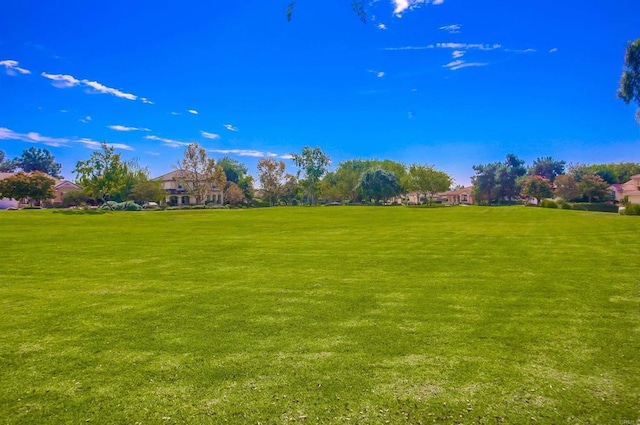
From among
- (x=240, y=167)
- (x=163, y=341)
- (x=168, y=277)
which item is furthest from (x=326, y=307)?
(x=240, y=167)

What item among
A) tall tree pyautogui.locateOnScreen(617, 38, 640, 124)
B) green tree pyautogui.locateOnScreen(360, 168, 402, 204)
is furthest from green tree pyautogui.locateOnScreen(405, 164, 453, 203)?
tall tree pyautogui.locateOnScreen(617, 38, 640, 124)

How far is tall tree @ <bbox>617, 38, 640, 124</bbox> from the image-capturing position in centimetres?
3297

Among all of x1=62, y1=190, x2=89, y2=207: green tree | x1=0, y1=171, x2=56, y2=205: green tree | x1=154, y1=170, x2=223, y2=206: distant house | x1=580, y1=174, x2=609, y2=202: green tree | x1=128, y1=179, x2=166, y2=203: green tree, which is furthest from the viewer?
x1=154, y1=170, x2=223, y2=206: distant house

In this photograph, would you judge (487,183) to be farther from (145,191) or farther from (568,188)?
(145,191)

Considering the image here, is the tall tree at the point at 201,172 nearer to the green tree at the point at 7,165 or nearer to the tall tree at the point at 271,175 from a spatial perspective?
the tall tree at the point at 271,175

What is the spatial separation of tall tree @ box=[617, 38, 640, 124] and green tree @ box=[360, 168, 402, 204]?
57206mm

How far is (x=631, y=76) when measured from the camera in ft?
110

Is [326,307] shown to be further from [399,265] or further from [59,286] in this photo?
[59,286]

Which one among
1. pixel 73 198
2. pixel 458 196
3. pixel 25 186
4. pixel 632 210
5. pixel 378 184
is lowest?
pixel 632 210

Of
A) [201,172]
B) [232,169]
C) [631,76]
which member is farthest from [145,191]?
[631,76]

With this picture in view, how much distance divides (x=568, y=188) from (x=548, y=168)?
184ft

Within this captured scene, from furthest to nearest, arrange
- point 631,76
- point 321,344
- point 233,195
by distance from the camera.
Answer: point 233,195 < point 631,76 < point 321,344

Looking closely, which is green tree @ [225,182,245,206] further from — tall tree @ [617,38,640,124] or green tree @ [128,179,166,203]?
tall tree @ [617,38,640,124]

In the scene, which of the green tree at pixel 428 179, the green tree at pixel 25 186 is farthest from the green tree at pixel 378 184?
the green tree at pixel 25 186
